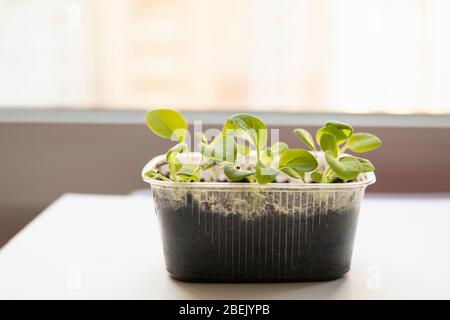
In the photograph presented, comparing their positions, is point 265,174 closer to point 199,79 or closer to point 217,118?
point 217,118

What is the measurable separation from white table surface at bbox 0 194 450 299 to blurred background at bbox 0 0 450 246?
27 centimetres

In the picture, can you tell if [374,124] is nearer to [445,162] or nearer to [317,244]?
[445,162]

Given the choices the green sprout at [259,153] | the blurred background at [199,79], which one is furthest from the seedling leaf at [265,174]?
the blurred background at [199,79]

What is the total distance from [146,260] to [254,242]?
185mm

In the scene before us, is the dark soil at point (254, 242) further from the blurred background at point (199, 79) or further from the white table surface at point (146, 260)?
the blurred background at point (199, 79)

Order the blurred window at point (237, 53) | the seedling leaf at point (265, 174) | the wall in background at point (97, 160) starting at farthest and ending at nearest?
the blurred window at point (237, 53) < the wall in background at point (97, 160) < the seedling leaf at point (265, 174)

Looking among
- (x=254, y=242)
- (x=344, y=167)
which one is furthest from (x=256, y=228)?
(x=344, y=167)

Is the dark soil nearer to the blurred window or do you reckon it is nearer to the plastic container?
the plastic container

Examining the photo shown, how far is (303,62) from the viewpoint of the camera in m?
1.43

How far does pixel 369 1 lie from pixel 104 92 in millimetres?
745

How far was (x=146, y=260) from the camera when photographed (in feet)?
2.50

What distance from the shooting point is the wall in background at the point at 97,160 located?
1.25 meters

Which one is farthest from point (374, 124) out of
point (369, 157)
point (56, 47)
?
point (56, 47)
